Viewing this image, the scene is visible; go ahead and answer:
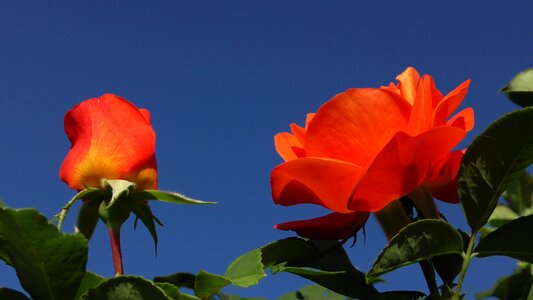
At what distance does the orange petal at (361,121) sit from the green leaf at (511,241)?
A: 218 mm

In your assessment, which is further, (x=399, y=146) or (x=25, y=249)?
(x=399, y=146)

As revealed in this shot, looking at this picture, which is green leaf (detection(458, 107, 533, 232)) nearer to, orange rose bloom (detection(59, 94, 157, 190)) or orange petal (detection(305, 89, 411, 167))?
orange petal (detection(305, 89, 411, 167))

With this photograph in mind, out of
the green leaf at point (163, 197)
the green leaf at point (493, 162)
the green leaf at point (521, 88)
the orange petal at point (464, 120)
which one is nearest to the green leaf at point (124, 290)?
the green leaf at point (163, 197)

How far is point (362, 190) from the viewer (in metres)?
1.06

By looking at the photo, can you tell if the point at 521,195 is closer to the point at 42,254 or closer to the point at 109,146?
the point at 109,146

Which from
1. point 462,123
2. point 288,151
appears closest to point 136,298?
point 288,151

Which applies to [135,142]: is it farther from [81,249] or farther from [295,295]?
[295,295]

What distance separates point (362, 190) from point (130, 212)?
1.21 feet

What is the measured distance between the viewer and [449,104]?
117 cm

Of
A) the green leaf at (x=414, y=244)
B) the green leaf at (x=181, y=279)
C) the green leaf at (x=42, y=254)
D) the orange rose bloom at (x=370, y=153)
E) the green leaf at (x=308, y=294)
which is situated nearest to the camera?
the green leaf at (x=42, y=254)

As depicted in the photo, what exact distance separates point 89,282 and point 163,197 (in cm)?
23

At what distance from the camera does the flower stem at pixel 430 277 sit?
1046mm

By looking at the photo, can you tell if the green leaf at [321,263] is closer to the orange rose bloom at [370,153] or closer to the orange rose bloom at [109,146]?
the orange rose bloom at [370,153]

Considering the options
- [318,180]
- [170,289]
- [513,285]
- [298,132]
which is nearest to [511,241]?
[318,180]
